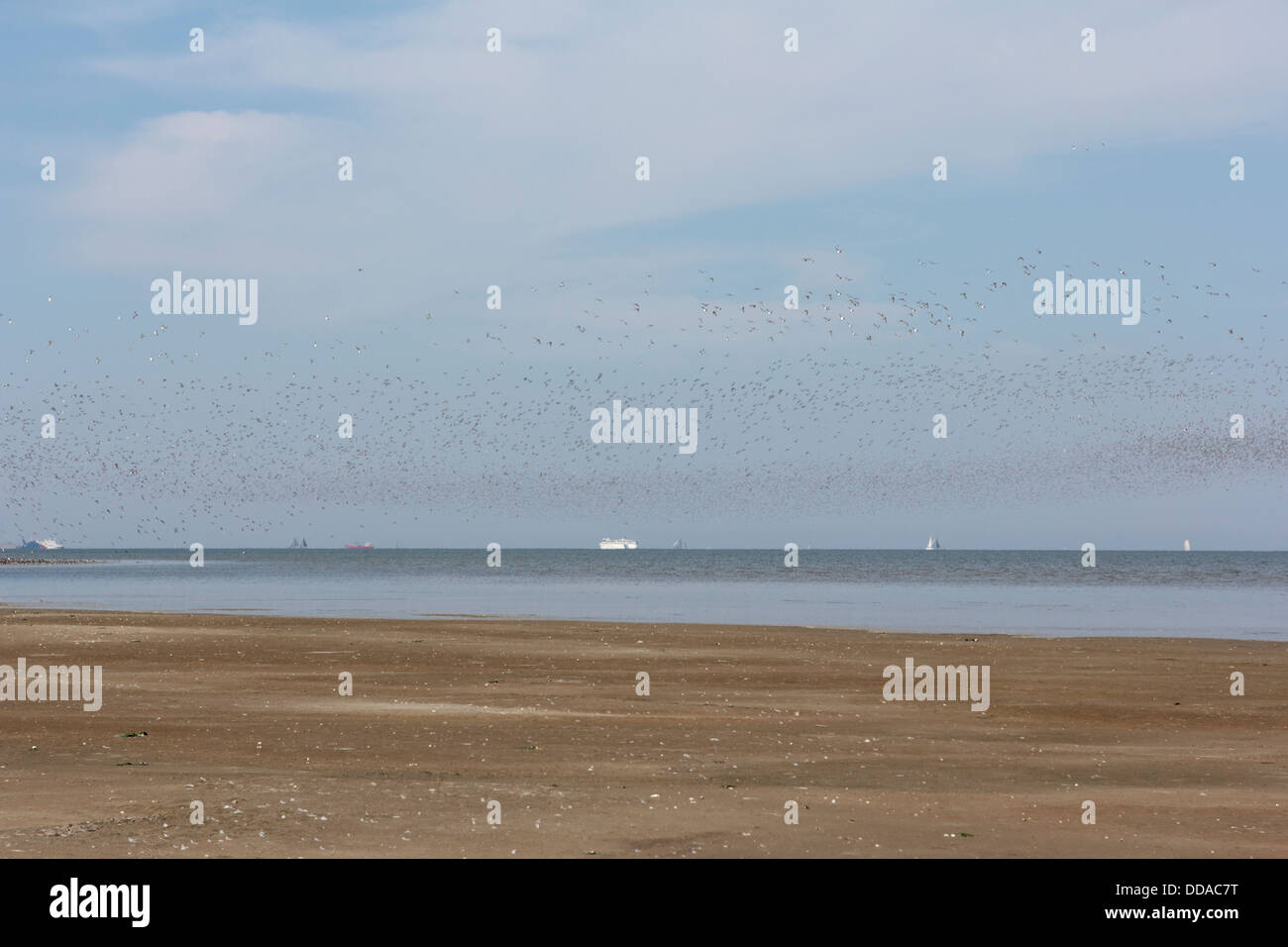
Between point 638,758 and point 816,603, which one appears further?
point 816,603

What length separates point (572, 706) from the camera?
70.9 ft

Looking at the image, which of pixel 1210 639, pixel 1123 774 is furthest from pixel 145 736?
pixel 1210 639

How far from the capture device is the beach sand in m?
11.6

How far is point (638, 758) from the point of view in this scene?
53.3 ft

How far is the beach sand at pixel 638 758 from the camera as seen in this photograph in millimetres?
11648

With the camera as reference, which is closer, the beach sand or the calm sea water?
the beach sand

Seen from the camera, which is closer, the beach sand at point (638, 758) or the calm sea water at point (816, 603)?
the beach sand at point (638, 758)
